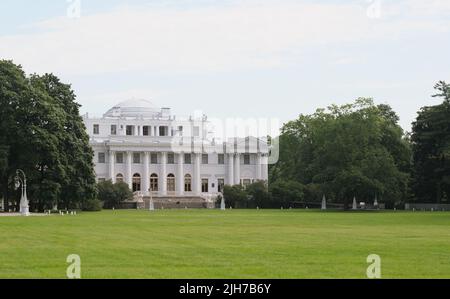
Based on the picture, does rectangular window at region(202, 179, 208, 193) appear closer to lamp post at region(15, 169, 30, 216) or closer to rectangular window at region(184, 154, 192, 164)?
rectangular window at region(184, 154, 192, 164)

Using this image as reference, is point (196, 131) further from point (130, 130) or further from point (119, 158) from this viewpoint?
point (119, 158)

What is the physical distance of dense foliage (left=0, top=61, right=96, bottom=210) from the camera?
78625mm

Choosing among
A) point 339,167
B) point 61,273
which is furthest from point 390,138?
point 61,273

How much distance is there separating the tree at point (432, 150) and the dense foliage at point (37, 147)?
35418mm

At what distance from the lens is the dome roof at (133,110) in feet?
486

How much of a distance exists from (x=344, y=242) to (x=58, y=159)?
5210 centimetres

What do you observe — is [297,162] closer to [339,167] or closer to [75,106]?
[339,167]

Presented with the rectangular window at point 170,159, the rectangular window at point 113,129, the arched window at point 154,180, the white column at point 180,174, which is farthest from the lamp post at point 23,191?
the rectangular window at point 113,129

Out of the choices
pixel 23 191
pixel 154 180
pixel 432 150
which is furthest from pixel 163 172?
pixel 23 191

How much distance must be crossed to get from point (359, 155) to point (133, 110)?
61.0 meters

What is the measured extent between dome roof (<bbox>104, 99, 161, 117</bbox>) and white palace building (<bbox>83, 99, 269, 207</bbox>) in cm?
175

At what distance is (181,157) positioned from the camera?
142 m

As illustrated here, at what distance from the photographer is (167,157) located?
142625mm
